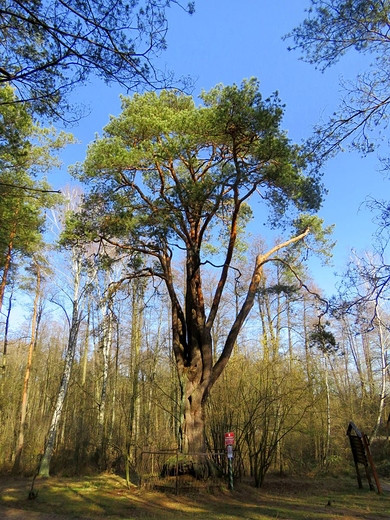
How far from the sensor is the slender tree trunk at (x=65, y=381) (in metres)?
13.1

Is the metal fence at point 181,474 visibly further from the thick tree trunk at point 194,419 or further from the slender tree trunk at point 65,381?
the slender tree trunk at point 65,381

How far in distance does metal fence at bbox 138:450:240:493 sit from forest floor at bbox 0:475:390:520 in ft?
0.66

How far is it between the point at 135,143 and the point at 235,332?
5.66 meters

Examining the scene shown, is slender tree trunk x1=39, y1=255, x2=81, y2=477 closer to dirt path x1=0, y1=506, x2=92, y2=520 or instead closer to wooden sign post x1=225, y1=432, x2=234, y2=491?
dirt path x1=0, y1=506, x2=92, y2=520

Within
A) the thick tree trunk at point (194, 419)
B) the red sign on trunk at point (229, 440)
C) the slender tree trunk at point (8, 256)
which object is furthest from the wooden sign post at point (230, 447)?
the slender tree trunk at point (8, 256)

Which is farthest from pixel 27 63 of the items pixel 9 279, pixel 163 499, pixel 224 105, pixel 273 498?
pixel 9 279

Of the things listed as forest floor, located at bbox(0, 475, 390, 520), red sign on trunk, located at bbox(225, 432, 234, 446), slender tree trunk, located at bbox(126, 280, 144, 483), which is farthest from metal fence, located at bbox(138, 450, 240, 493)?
slender tree trunk, located at bbox(126, 280, 144, 483)

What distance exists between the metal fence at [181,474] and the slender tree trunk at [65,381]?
179 inches

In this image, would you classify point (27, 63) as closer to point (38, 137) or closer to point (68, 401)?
point (38, 137)

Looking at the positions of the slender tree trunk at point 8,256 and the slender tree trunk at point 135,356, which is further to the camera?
the slender tree trunk at point 135,356

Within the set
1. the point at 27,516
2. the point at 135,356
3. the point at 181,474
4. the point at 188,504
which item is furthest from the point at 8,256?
the point at 188,504

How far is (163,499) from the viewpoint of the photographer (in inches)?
336

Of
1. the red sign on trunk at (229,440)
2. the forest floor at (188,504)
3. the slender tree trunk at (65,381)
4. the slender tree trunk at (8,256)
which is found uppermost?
the slender tree trunk at (8,256)

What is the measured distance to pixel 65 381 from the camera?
13.5 meters
